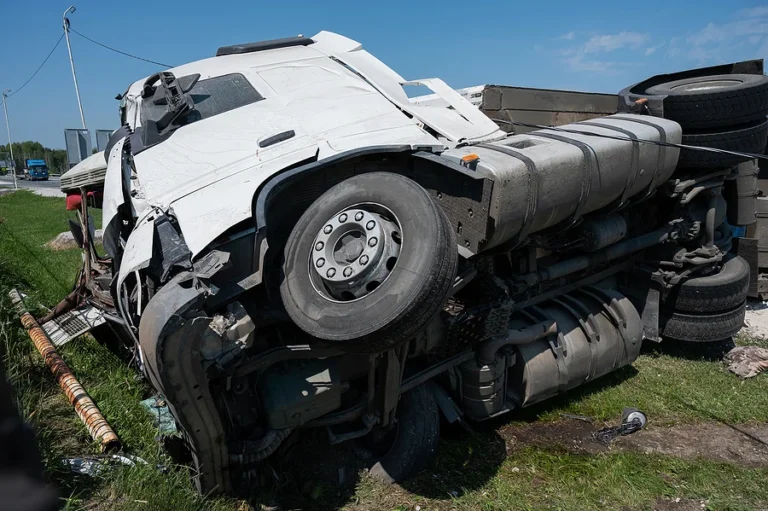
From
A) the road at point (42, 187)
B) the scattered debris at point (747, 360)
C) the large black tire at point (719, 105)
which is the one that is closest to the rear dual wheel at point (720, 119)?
the large black tire at point (719, 105)

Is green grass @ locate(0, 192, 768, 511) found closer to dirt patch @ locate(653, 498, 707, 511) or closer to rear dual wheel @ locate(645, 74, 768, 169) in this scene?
dirt patch @ locate(653, 498, 707, 511)

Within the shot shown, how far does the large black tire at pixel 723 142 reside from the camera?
4734mm

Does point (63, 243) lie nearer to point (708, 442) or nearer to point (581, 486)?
point (581, 486)

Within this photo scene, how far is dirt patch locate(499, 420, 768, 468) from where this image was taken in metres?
3.96

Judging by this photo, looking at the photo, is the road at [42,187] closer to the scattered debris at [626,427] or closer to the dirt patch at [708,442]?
the scattered debris at [626,427]

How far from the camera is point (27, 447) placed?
1164mm

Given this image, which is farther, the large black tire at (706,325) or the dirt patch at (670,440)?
the large black tire at (706,325)

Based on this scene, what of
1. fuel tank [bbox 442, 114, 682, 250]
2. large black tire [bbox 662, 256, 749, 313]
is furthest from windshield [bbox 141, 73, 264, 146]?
large black tire [bbox 662, 256, 749, 313]

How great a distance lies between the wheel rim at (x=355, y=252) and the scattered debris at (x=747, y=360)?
12.9 feet

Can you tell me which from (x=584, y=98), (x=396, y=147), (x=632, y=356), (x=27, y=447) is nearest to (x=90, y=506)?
(x=27, y=447)

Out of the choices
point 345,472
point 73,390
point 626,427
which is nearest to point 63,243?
point 73,390

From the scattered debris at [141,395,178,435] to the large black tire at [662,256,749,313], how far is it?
4.09m

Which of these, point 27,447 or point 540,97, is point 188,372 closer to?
point 27,447

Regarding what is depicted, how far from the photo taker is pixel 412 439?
3740 millimetres
